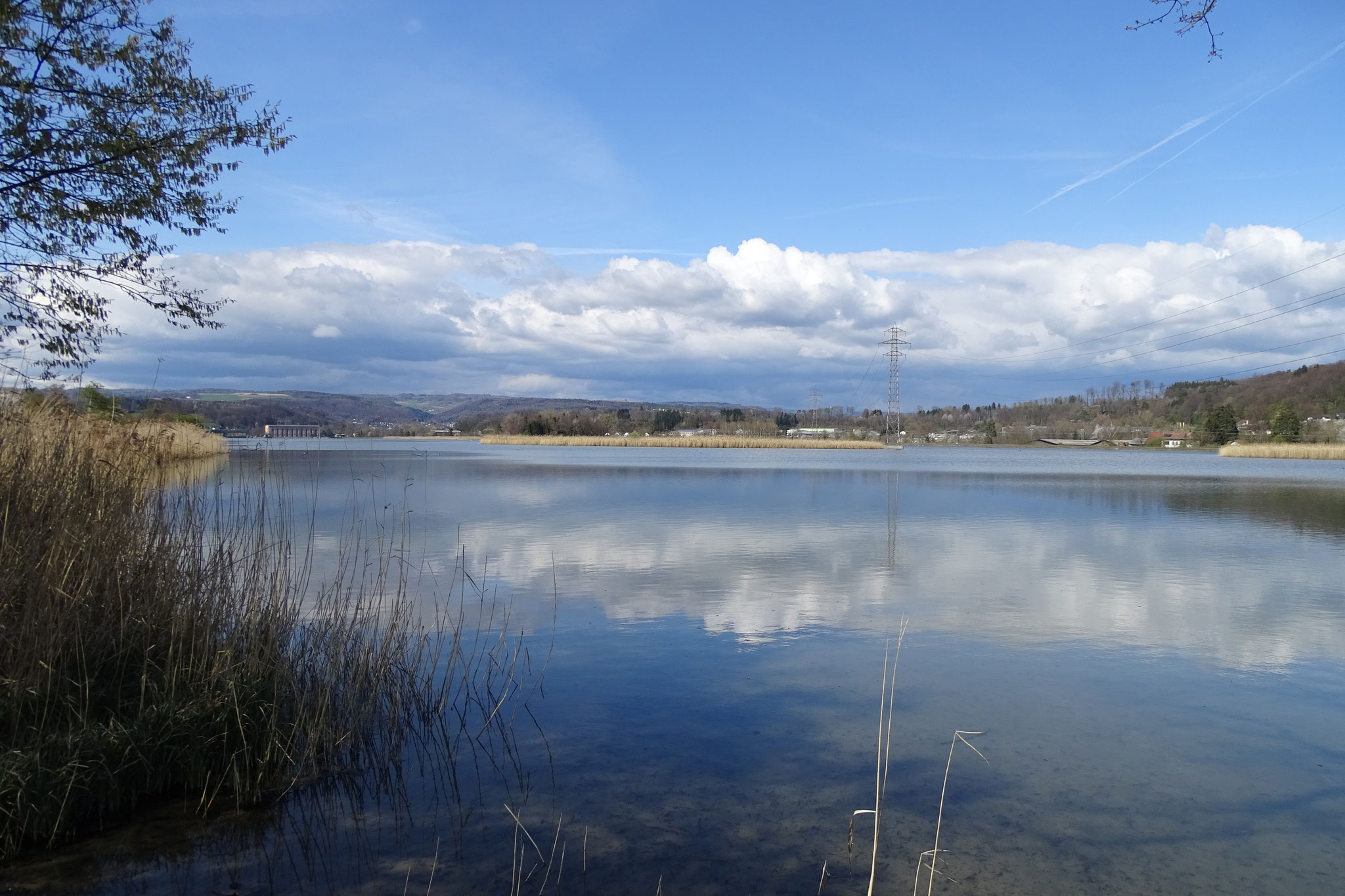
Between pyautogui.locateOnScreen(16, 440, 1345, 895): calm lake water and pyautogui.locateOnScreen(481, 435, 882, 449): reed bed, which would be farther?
pyautogui.locateOnScreen(481, 435, 882, 449): reed bed

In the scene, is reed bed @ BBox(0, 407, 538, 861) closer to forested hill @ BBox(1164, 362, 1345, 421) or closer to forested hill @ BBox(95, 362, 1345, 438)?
forested hill @ BBox(95, 362, 1345, 438)

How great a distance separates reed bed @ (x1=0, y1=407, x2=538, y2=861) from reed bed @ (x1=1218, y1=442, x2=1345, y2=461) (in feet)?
182

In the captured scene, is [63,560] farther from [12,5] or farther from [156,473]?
[12,5]

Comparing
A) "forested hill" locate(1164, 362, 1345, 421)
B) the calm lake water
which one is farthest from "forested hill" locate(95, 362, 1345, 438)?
the calm lake water

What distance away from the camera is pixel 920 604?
781cm

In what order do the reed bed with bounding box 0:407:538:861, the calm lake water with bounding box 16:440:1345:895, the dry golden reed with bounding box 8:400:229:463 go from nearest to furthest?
1. the calm lake water with bounding box 16:440:1345:895
2. the reed bed with bounding box 0:407:538:861
3. the dry golden reed with bounding box 8:400:229:463

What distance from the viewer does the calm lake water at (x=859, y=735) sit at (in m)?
3.25

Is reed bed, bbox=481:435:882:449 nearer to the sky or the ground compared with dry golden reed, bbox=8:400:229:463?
nearer to the ground

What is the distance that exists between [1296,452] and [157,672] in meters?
58.2

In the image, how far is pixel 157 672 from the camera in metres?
4.27

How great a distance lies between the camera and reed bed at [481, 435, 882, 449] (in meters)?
65.1

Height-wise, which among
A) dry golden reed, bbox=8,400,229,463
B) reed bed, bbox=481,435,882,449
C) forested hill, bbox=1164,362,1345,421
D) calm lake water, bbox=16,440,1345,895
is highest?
forested hill, bbox=1164,362,1345,421

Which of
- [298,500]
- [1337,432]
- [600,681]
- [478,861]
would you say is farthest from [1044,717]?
[1337,432]

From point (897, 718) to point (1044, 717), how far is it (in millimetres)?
884
